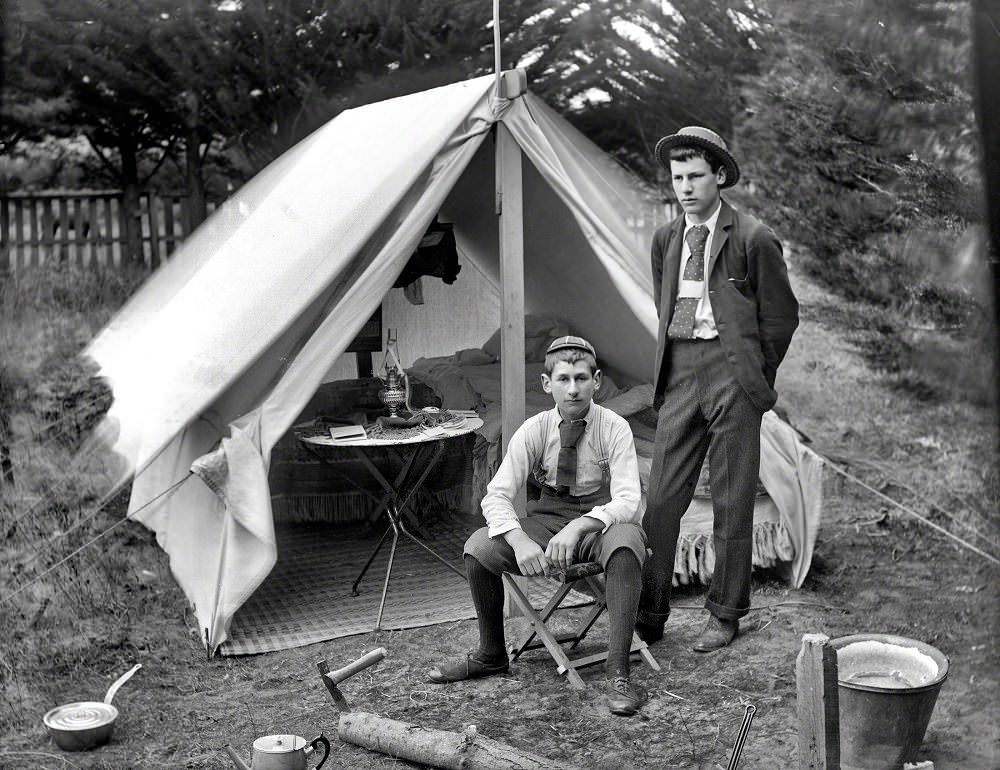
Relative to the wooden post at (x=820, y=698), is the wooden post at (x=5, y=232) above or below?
above

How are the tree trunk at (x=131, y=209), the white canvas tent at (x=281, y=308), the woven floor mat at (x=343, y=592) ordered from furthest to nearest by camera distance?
the tree trunk at (x=131, y=209), the woven floor mat at (x=343, y=592), the white canvas tent at (x=281, y=308)

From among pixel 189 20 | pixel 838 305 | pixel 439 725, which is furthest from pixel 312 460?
pixel 189 20

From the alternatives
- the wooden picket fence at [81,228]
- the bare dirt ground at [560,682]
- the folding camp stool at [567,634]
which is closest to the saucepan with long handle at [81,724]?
the bare dirt ground at [560,682]

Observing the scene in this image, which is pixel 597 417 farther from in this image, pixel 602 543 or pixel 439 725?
pixel 439 725

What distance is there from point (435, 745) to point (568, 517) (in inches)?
35.6

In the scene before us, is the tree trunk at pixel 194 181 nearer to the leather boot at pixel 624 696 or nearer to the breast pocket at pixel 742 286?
the breast pocket at pixel 742 286

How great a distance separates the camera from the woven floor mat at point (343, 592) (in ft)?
12.6

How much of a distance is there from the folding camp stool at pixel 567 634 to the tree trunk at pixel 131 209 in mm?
6571

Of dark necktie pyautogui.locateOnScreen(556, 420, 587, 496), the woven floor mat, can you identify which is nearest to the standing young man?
dark necktie pyautogui.locateOnScreen(556, 420, 587, 496)

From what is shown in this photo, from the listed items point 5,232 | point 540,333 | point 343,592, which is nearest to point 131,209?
Answer: point 5,232

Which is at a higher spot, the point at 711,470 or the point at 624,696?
the point at 711,470

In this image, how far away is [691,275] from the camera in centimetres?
349

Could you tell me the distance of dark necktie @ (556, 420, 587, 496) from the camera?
3322 mm

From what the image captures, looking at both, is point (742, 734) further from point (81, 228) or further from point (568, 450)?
point (81, 228)
